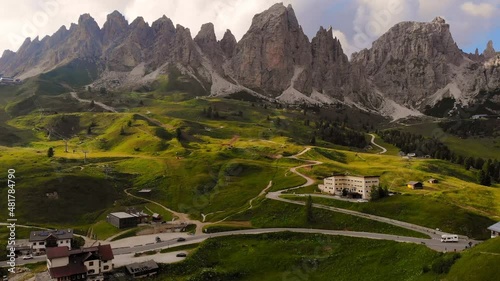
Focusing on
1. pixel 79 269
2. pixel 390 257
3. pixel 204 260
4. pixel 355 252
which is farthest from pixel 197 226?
pixel 390 257

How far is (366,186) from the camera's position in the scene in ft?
406

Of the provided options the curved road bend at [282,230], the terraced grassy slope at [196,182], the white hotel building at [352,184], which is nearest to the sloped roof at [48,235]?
the curved road bend at [282,230]

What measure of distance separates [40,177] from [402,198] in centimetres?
12014

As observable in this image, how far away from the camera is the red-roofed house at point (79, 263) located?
80.7 meters

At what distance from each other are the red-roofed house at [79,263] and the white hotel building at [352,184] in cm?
7102

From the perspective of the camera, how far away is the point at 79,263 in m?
83.5

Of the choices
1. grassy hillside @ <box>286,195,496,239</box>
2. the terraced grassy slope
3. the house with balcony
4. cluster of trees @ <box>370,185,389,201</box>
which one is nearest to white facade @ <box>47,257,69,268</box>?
the house with balcony

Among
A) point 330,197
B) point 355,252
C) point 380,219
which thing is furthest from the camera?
point 330,197

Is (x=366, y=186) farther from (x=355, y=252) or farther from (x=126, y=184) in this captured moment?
(x=126, y=184)

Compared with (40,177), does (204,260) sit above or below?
below

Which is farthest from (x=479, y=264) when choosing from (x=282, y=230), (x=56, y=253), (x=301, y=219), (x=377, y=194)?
(x=56, y=253)

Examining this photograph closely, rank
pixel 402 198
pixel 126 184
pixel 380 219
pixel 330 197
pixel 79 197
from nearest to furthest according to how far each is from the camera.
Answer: pixel 380 219, pixel 402 198, pixel 330 197, pixel 79 197, pixel 126 184

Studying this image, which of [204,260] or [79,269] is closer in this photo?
[79,269]

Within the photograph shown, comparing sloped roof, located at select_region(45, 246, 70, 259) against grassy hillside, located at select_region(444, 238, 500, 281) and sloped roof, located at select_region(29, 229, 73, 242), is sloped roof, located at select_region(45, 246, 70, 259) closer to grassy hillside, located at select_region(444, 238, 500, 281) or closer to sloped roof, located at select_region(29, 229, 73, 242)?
sloped roof, located at select_region(29, 229, 73, 242)
